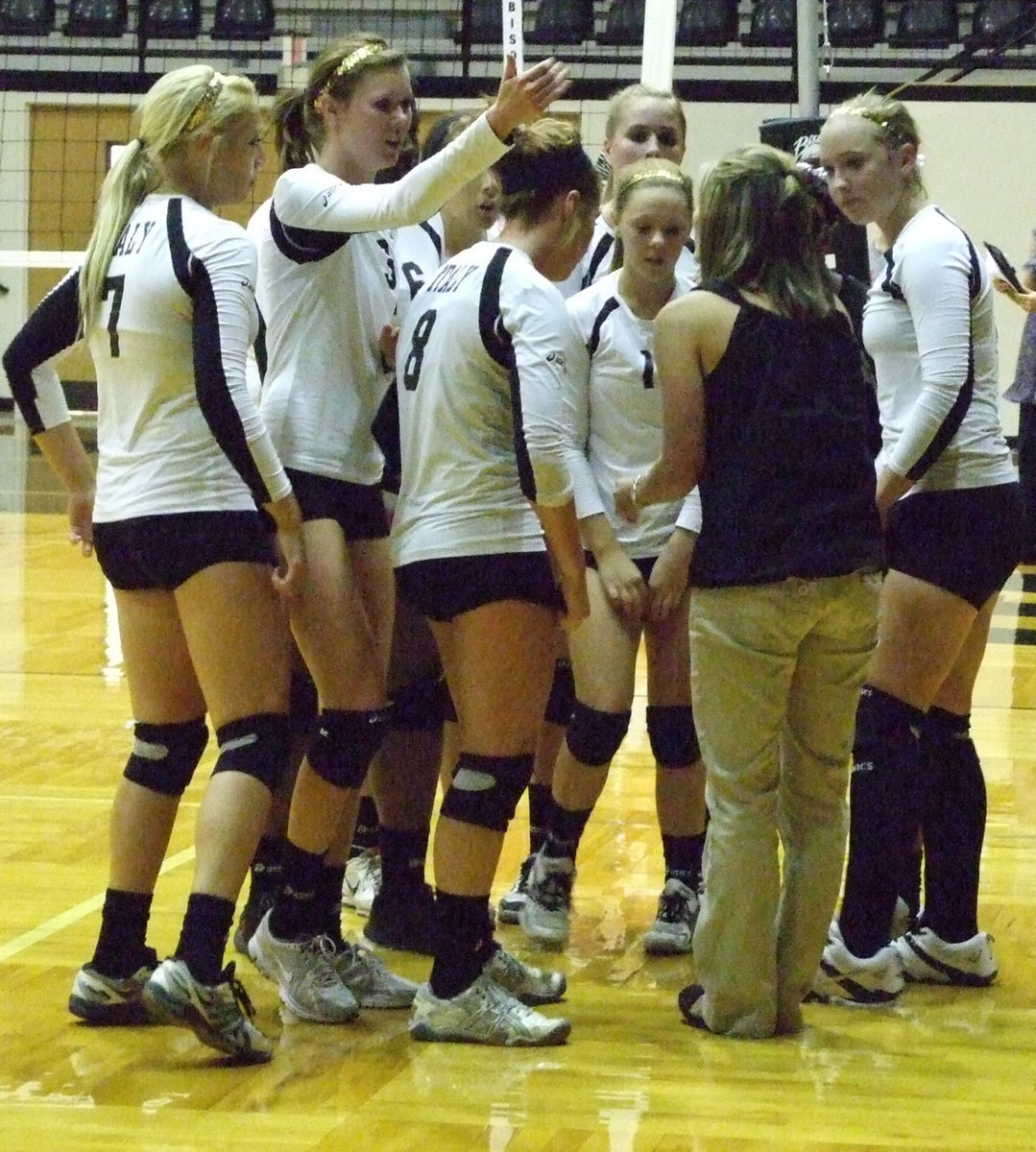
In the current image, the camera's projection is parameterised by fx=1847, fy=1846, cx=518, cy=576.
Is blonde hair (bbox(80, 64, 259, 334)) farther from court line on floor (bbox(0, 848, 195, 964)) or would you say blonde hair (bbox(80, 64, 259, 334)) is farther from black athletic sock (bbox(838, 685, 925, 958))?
black athletic sock (bbox(838, 685, 925, 958))

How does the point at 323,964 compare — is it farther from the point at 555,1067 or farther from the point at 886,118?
the point at 886,118

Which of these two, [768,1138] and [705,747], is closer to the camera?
[768,1138]

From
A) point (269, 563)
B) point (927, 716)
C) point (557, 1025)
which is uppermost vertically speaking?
point (269, 563)

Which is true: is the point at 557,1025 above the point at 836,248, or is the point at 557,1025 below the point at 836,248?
below

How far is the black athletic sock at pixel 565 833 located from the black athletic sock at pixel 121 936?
3.17 ft

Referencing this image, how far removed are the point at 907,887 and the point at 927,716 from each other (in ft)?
1.22

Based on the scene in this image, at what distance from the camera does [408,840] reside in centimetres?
365

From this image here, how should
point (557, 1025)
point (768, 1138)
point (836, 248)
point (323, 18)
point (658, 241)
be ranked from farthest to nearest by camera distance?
point (323, 18) < point (836, 248) < point (658, 241) < point (557, 1025) < point (768, 1138)

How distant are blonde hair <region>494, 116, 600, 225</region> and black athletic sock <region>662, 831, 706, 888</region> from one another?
1320 mm

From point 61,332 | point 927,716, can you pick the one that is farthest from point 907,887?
point 61,332

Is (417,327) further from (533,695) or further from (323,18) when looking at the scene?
(323,18)

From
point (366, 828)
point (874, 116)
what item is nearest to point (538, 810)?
point (366, 828)

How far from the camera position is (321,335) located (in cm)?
317

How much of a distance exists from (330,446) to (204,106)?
0.60m
